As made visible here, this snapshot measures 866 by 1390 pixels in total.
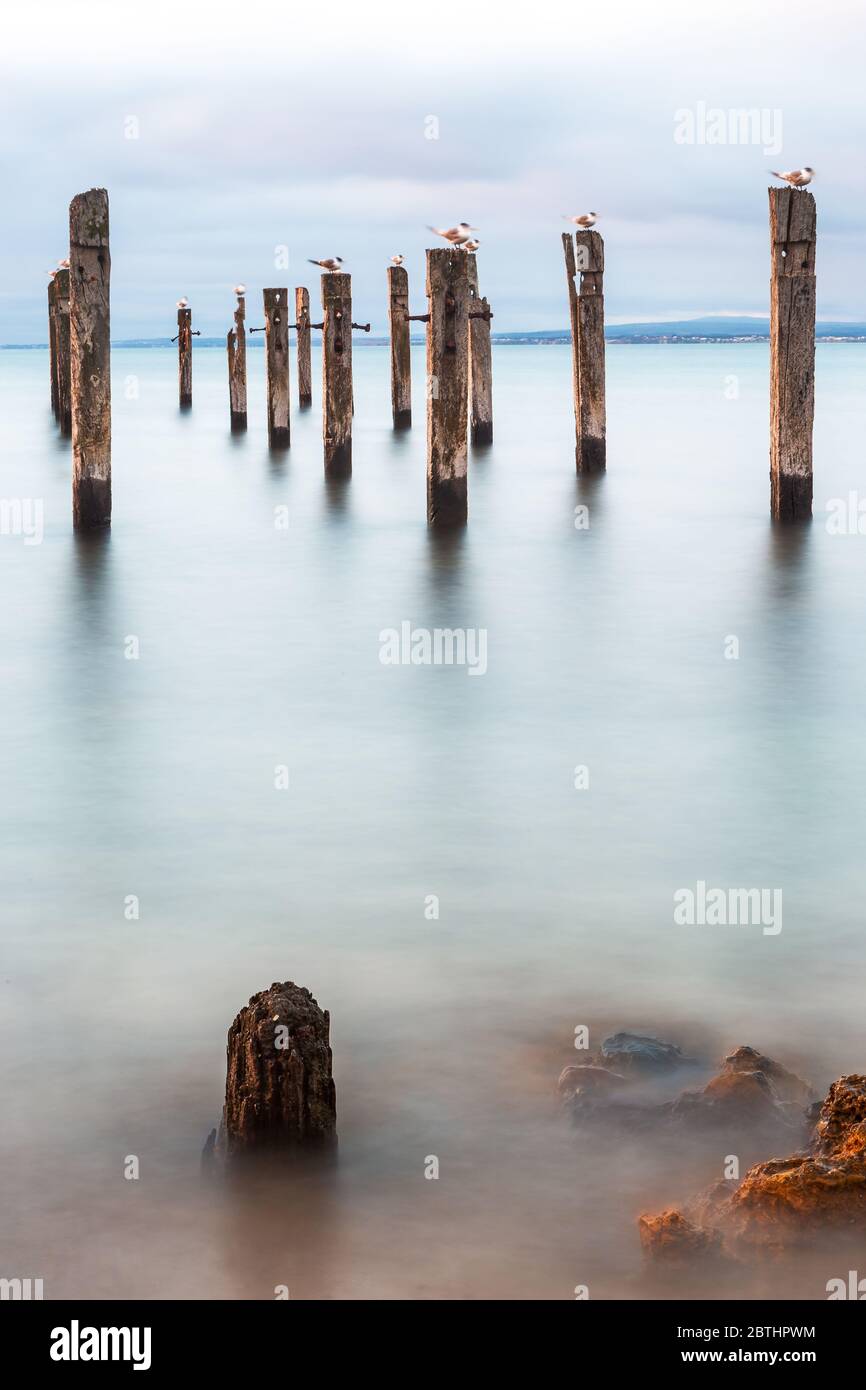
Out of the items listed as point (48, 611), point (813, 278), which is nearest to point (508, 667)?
point (48, 611)

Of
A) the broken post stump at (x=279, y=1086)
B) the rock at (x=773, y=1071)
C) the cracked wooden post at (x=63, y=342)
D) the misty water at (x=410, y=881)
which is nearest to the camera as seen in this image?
the misty water at (x=410, y=881)

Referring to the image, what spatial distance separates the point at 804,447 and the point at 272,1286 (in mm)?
9247

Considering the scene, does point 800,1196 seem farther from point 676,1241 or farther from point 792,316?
point 792,316

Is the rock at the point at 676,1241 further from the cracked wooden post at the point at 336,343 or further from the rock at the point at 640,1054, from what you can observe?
the cracked wooden post at the point at 336,343

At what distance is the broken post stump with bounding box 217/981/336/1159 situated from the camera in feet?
11.5

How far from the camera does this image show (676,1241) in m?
3.13

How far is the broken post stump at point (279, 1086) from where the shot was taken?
3.49 m

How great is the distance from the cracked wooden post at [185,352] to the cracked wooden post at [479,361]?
6.63 metres

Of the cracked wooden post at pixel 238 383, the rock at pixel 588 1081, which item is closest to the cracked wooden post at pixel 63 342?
the cracked wooden post at pixel 238 383

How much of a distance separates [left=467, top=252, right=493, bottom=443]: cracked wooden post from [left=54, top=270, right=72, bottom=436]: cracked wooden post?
4.57m

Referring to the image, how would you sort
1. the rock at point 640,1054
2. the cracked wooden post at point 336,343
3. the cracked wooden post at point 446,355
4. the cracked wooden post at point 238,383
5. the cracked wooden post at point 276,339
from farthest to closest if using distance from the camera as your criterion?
the cracked wooden post at point 238,383 → the cracked wooden post at point 276,339 → the cracked wooden post at point 336,343 → the cracked wooden post at point 446,355 → the rock at point 640,1054

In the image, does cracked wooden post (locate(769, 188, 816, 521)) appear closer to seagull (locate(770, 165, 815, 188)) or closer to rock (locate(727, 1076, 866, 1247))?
seagull (locate(770, 165, 815, 188))

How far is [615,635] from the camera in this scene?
9570 millimetres

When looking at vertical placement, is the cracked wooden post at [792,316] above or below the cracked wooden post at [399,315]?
below
